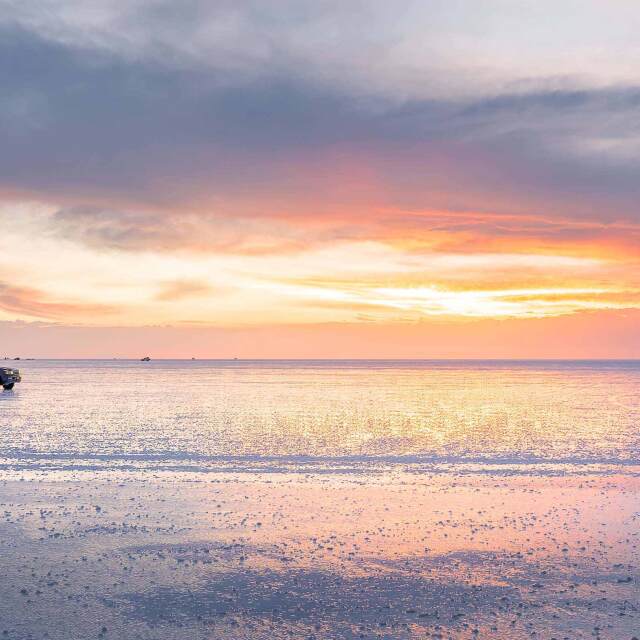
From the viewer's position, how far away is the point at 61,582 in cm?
1282

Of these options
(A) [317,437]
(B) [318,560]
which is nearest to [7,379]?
(A) [317,437]

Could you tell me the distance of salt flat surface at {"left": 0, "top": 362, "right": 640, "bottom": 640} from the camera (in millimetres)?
11234

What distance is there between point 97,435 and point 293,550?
79.1 ft

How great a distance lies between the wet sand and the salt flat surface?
0.05 meters

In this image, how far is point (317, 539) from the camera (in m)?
15.8

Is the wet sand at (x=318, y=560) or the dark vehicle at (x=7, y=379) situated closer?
the wet sand at (x=318, y=560)

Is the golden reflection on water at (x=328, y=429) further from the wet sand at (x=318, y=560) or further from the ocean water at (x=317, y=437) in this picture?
the wet sand at (x=318, y=560)

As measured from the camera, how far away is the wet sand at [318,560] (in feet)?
36.3

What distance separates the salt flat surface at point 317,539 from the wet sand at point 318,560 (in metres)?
0.05

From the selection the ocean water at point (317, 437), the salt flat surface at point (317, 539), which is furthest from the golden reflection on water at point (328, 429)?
the salt flat surface at point (317, 539)

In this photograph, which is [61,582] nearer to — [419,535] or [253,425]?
[419,535]

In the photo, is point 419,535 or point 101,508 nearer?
point 419,535

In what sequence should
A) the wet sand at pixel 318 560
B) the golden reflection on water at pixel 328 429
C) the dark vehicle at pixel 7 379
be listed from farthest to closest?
the dark vehicle at pixel 7 379, the golden reflection on water at pixel 328 429, the wet sand at pixel 318 560

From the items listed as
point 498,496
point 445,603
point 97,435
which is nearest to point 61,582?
point 445,603
